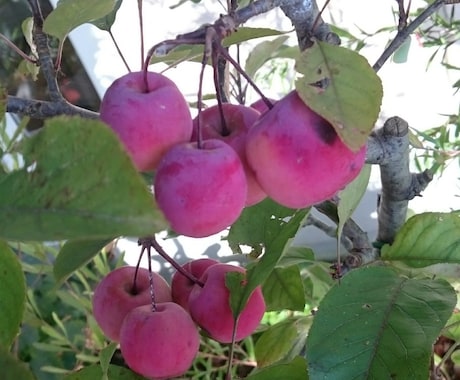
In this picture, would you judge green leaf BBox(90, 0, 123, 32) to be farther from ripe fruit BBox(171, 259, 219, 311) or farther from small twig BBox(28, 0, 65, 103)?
ripe fruit BBox(171, 259, 219, 311)

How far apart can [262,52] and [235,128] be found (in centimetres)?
37

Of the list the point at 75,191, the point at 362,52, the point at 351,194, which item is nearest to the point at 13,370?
the point at 75,191

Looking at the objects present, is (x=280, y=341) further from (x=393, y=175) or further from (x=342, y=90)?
(x=342, y=90)

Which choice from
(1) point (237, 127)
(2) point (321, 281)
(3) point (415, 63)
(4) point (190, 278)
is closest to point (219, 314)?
(4) point (190, 278)

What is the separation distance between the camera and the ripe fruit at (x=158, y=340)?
426mm

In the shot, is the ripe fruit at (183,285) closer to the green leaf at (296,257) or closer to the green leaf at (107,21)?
the green leaf at (296,257)

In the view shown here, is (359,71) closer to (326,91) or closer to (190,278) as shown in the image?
(326,91)

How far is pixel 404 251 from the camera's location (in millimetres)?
519

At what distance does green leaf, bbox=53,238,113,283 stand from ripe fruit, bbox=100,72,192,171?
0.09 metres

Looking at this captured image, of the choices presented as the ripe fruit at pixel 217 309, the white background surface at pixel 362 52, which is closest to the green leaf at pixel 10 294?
the ripe fruit at pixel 217 309

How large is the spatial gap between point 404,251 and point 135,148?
0.29 m

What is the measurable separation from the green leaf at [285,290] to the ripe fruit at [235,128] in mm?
212

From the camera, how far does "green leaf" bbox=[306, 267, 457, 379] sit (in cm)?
39

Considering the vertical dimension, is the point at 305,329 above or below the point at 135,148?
below
